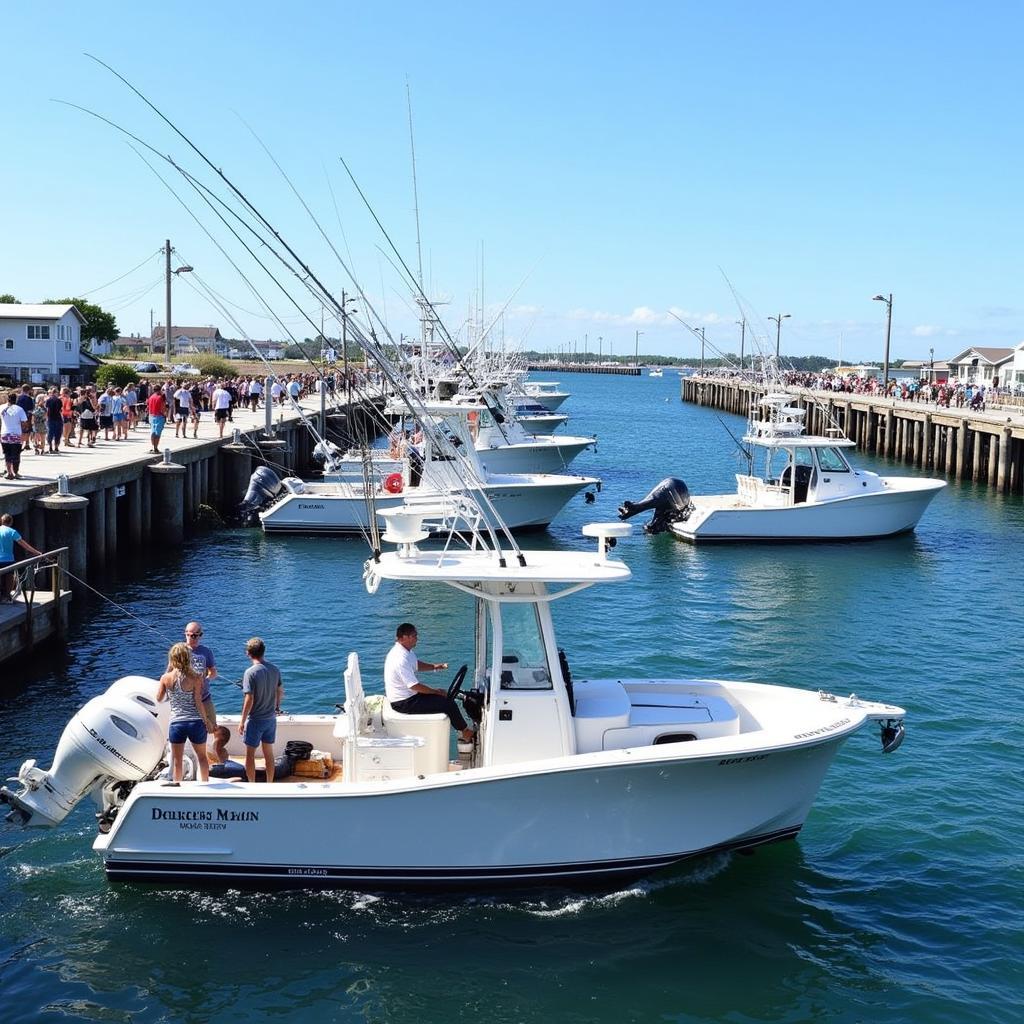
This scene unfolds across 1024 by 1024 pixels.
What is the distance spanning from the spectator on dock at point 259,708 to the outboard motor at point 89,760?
2.65 feet

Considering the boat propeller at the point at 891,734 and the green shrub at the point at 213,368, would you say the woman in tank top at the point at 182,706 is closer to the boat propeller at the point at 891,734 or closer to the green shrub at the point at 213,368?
the boat propeller at the point at 891,734

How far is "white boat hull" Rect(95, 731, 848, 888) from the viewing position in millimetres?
9391

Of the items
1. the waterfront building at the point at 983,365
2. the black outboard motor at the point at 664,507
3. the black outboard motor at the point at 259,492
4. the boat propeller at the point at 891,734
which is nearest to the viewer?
the boat propeller at the point at 891,734

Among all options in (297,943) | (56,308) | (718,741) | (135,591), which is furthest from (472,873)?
(56,308)

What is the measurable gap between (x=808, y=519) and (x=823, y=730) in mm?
19188

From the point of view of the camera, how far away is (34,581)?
17188 millimetres

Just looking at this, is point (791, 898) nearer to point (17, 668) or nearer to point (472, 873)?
point (472, 873)

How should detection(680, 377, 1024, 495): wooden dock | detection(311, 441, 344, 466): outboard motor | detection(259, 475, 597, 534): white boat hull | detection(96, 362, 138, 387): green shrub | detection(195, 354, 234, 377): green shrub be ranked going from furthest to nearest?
detection(195, 354, 234, 377): green shrub < detection(96, 362, 138, 387): green shrub < detection(680, 377, 1024, 495): wooden dock < detection(311, 441, 344, 466): outboard motor < detection(259, 475, 597, 534): white boat hull

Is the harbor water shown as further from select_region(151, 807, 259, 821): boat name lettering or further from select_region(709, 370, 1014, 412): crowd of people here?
select_region(709, 370, 1014, 412): crowd of people

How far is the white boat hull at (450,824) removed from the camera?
939 centimetres

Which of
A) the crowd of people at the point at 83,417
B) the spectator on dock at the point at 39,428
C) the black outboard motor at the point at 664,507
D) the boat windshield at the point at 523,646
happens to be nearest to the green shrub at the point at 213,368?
the crowd of people at the point at 83,417

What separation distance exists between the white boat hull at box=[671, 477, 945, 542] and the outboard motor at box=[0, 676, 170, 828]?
19891 millimetres

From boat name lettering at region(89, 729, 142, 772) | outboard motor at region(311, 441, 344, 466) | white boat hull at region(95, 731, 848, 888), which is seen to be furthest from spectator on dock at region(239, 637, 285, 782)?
outboard motor at region(311, 441, 344, 466)

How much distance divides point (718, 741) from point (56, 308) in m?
60.1
